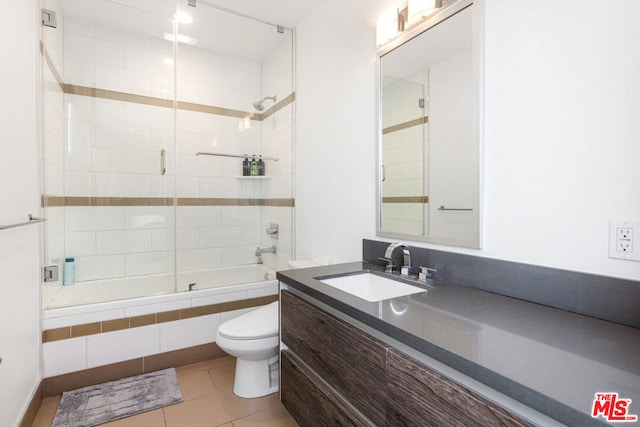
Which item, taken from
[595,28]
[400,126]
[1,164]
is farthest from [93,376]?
[595,28]

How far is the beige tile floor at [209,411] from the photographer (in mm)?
1684

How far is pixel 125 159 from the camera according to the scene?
2.65 m

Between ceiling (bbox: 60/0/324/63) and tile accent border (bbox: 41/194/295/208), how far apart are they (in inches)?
53.3

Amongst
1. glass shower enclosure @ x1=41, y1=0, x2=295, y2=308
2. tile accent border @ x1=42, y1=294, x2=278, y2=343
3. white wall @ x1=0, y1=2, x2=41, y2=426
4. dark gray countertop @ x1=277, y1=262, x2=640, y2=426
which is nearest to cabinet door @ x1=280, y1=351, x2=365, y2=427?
dark gray countertop @ x1=277, y1=262, x2=640, y2=426

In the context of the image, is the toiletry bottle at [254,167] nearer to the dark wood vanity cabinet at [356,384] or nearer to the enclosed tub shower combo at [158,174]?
the enclosed tub shower combo at [158,174]

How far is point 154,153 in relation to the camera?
2.72 meters

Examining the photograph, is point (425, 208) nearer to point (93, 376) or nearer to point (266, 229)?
point (266, 229)

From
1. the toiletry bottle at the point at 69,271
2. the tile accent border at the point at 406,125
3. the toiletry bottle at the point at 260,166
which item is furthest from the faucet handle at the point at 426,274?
the toiletry bottle at the point at 69,271

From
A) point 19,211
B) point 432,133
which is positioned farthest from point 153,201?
point 432,133

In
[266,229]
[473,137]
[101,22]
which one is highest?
[101,22]

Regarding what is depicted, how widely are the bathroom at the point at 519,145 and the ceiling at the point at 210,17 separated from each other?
2.10 feet

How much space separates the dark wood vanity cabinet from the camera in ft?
2.48

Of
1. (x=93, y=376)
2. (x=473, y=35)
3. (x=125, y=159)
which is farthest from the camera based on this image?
(x=125, y=159)

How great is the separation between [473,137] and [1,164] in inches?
77.7
